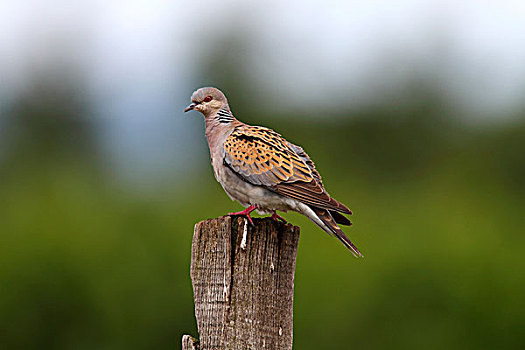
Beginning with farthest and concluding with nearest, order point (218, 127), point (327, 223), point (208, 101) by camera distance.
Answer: point (208, 101), point (218, 127), point (327, 223)

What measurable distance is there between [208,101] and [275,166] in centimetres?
122

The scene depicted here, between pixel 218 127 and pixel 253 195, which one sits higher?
pixel 218 127

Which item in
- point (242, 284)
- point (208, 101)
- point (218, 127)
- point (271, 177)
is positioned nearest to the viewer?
point (242, 284)

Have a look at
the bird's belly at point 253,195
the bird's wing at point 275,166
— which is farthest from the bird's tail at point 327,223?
the bird's belly at point 253,195

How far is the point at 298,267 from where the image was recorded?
30.5 ft

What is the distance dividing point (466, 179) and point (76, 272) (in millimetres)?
6672

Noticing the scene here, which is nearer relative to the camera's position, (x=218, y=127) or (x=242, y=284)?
(x=242, y=284)

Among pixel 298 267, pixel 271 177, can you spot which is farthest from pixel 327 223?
pixel 298 267

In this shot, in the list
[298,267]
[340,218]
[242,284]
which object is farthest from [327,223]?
[298,267]

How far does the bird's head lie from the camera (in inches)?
266

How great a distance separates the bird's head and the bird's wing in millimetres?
554

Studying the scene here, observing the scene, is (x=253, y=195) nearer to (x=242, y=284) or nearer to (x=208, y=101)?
(x=208, y=101)

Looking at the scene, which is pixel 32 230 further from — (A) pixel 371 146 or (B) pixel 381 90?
(B) pixel 381 90

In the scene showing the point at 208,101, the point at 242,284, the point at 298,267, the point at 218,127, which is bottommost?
the point at 242,284
